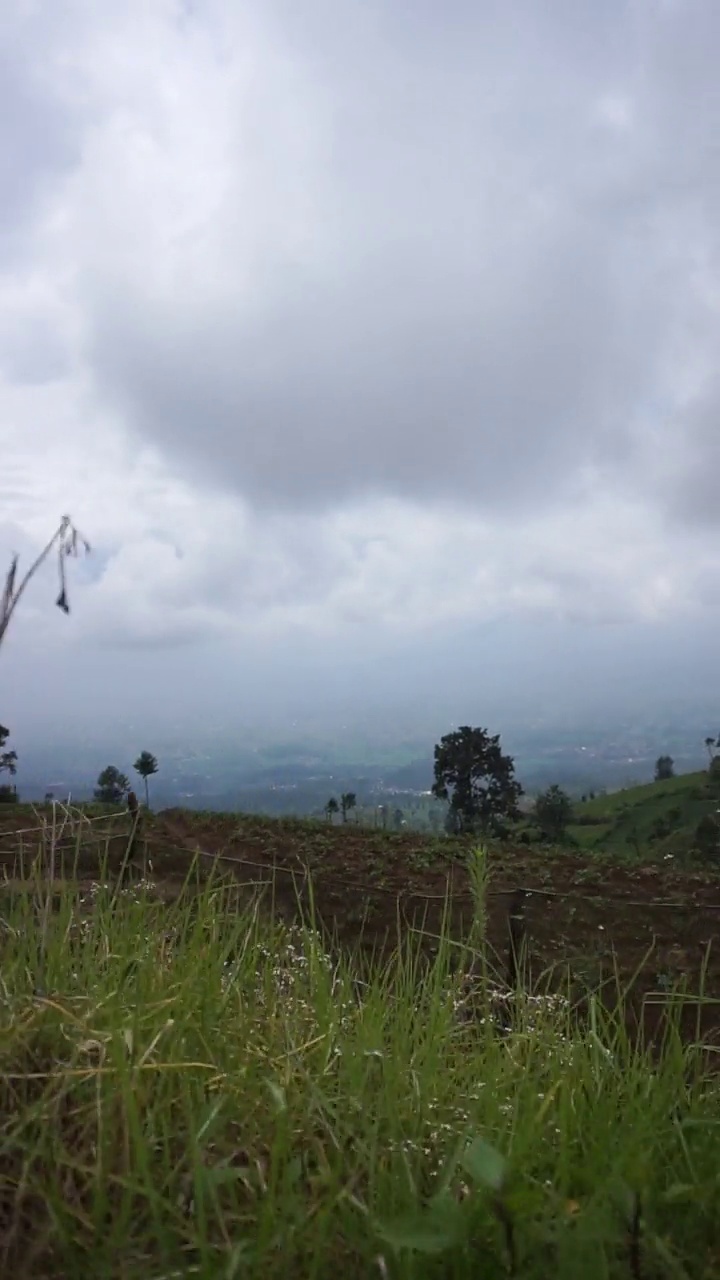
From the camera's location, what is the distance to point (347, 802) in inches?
525

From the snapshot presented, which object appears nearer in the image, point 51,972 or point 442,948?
point 51,972

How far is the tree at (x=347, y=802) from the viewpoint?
12.8 meters

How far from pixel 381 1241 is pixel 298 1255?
112 mm

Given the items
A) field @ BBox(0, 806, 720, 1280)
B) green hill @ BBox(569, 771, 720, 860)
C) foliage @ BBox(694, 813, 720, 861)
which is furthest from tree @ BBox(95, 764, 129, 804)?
field @ BBox(0, 806, 720, 1280)

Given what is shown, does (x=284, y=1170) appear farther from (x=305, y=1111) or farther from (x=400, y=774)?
(x=400, y=774)

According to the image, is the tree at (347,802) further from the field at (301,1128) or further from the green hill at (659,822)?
the field at (301,1128)

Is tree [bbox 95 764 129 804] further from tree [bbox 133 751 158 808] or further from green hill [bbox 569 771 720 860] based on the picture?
green hill [bbox 569 771 720 860]

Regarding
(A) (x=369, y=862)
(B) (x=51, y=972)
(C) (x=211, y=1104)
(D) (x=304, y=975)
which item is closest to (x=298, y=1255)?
(C) (x=211, y=1104)

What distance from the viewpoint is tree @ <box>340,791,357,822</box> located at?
42.0ft

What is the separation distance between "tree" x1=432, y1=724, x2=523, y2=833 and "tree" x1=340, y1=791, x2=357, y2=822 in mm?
1212

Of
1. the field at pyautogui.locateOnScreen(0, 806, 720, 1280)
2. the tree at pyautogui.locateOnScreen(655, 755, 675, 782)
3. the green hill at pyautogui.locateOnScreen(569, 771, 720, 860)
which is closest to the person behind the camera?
the field at pyautogui.locateOnScreen(0, 806, 720, 1280)

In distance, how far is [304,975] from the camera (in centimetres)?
239

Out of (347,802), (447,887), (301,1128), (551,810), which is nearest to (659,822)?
(551,810)

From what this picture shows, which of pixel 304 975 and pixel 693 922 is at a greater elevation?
pixel 304 975
